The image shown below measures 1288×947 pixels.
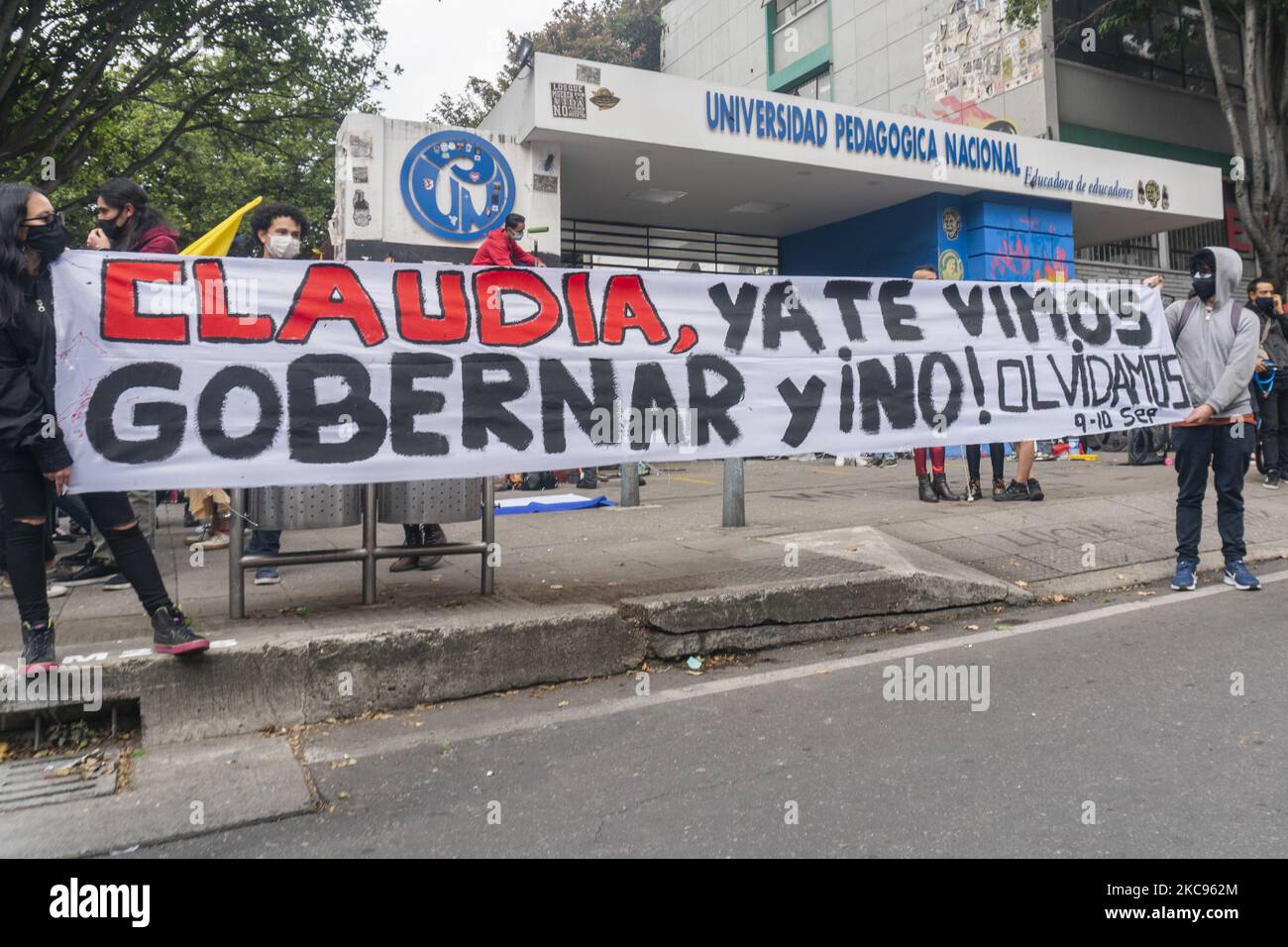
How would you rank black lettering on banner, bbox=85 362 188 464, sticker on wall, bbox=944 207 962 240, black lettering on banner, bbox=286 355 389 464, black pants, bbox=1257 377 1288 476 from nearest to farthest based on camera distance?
black lettering on banner, bbox=85 362 188 464, black lettering on banner, bbox=286 355 389 464, black pants, bbox=1257 377 1288 476, sticker on wall, bbox=944 207 962 240

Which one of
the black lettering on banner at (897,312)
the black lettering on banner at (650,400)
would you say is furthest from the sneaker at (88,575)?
the black lettering on banner at (897,312)

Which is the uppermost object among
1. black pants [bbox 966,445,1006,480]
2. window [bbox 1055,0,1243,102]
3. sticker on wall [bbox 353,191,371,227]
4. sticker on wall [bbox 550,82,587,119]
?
window [bbox 1055,0,1243,102]

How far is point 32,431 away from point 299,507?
48.5 inches

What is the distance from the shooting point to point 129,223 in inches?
176

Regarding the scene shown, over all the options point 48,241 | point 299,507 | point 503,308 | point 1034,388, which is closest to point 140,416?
point 48,241

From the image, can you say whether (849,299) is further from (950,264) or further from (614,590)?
(950,264)

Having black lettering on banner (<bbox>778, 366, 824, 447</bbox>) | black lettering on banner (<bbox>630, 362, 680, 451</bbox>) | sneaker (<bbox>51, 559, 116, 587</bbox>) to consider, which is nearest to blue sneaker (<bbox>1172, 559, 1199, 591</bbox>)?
black lettering on banner (<bbox>778, 366, 824, 447</bbox>)

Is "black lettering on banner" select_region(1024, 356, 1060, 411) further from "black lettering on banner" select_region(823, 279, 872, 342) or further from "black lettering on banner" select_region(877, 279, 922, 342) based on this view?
"black lettering on banner" select_region(823, 279, 872, 342)

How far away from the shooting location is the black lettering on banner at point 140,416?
390 centimetres

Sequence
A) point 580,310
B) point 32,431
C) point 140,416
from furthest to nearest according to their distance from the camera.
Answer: point 580,310
point 140,416
point 32,431

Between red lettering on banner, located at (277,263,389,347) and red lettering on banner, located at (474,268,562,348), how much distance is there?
499mm

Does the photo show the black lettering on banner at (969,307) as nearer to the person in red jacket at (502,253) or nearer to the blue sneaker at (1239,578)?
the blue sneaker at (1239,578)

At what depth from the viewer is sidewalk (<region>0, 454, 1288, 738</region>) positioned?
154 inches
